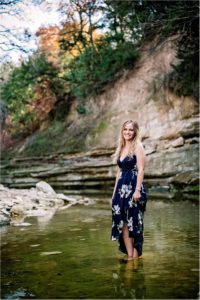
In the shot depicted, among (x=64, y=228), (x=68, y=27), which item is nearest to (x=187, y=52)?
(x=68, y=27)

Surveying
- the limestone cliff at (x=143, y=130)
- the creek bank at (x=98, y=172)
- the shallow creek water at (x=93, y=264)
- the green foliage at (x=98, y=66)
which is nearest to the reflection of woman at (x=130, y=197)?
the shallow creek water at (x=93, y=264)

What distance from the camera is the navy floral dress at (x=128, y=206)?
494 centimetres

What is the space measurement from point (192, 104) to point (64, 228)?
1139cm

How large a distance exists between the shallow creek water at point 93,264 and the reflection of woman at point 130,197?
0.69ft

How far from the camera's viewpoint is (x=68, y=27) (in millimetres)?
23156

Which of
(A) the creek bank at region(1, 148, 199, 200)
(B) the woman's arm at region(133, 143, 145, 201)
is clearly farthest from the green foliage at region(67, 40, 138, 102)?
(B) the woman's arm at region(133, 143, 145, 201)

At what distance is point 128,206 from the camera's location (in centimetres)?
497

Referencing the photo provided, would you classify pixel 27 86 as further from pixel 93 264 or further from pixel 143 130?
pixel 93 264

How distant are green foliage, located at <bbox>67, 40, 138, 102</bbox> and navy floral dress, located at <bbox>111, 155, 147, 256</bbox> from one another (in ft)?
58.2

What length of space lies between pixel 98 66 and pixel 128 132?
18377 millimetres

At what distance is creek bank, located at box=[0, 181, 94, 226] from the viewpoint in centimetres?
862

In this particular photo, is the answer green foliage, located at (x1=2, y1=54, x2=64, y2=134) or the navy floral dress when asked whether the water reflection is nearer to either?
the navy floral dress

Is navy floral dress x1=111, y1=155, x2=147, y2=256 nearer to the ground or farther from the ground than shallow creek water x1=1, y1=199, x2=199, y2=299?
farther from the ground

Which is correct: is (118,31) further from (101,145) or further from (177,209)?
(177,209)
